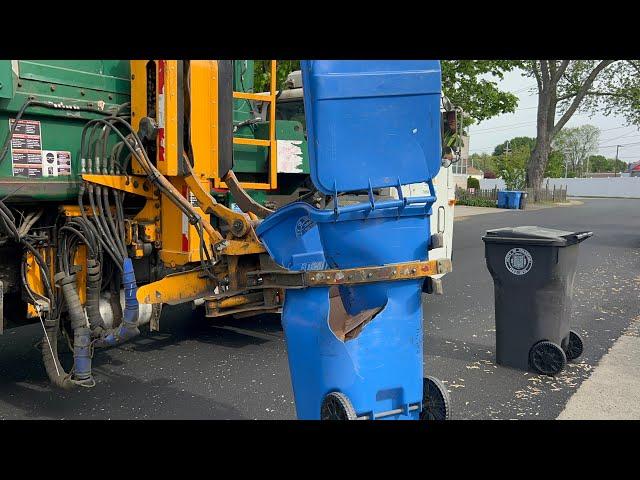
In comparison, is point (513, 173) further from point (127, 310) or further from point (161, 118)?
point (127, 310)

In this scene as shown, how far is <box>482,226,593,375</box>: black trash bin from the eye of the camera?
4.92m

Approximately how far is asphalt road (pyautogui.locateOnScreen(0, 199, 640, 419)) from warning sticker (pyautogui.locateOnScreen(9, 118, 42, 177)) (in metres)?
1.67

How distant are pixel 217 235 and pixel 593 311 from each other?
17.5ft

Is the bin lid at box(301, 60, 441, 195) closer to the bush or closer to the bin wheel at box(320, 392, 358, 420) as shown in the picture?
the bin wheel at box(320, 392, 358, 420)

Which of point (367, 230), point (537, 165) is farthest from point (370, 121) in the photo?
point (537, 165)

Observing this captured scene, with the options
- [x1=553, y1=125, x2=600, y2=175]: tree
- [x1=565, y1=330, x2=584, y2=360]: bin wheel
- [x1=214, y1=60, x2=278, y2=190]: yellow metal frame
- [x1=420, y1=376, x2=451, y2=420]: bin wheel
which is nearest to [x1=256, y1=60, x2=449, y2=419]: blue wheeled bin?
[x1=420, y1=376, x2=451, y2=420]: bin wheel

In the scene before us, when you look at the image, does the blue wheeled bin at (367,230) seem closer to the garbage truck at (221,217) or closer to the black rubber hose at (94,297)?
the garbage truck at (221,217)

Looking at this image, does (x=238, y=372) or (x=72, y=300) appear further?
(x=238, y=372)

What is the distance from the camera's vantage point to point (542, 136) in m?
34.2

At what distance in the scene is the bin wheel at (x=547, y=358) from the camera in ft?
15.9

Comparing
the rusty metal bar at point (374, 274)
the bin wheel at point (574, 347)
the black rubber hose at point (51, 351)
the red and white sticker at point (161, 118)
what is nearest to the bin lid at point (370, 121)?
the rusty metal bar at point (374, 274)

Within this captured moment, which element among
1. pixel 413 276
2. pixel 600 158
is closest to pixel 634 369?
pixel 413 276

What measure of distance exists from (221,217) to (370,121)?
1.80m

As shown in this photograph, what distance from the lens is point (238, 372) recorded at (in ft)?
16.3
